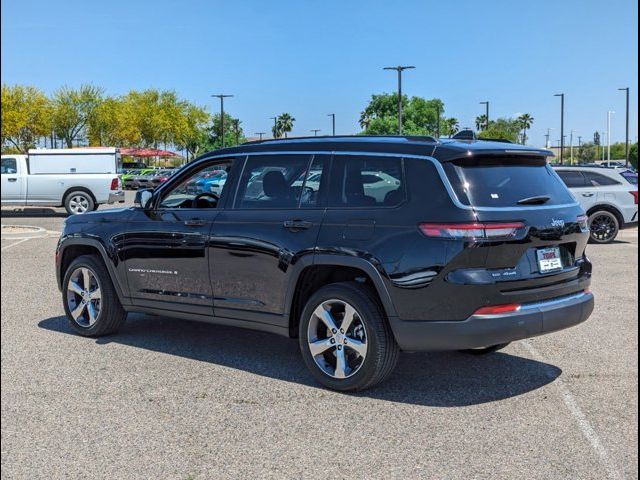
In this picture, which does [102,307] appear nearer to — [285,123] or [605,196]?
[605,196]

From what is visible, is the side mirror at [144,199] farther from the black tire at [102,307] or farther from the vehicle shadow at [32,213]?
the vehicle shadow at [32,213]

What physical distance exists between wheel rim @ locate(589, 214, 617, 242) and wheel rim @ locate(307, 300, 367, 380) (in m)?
11.2

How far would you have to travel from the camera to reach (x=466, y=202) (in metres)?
4.80

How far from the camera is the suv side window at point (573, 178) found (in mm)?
15398

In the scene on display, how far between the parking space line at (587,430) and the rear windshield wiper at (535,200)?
4.30ft

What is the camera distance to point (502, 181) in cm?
510

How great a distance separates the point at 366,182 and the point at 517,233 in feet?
3.63

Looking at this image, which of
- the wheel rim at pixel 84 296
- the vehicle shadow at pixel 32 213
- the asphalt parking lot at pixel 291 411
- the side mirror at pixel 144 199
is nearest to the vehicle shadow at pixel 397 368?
the asphalt parking lot at pixel 291 411

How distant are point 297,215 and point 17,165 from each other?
19953 millimetres

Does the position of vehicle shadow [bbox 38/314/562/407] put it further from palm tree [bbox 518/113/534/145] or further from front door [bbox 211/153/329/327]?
palm tree [bbox 518/113/534/145]

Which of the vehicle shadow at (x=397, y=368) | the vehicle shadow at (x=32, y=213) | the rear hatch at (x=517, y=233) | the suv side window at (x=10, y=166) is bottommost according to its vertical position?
the vehicle shadow at (x=397, y=368)

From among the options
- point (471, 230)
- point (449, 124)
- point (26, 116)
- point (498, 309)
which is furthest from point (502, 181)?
point (449, 124)

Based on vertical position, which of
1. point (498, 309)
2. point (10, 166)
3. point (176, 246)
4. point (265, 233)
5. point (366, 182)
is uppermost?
point (10, 166)

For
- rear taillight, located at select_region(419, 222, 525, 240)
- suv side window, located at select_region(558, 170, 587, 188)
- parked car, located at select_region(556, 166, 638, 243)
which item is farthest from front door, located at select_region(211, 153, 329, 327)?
suv side window, located at select_region(558, 170, 587, 188)
